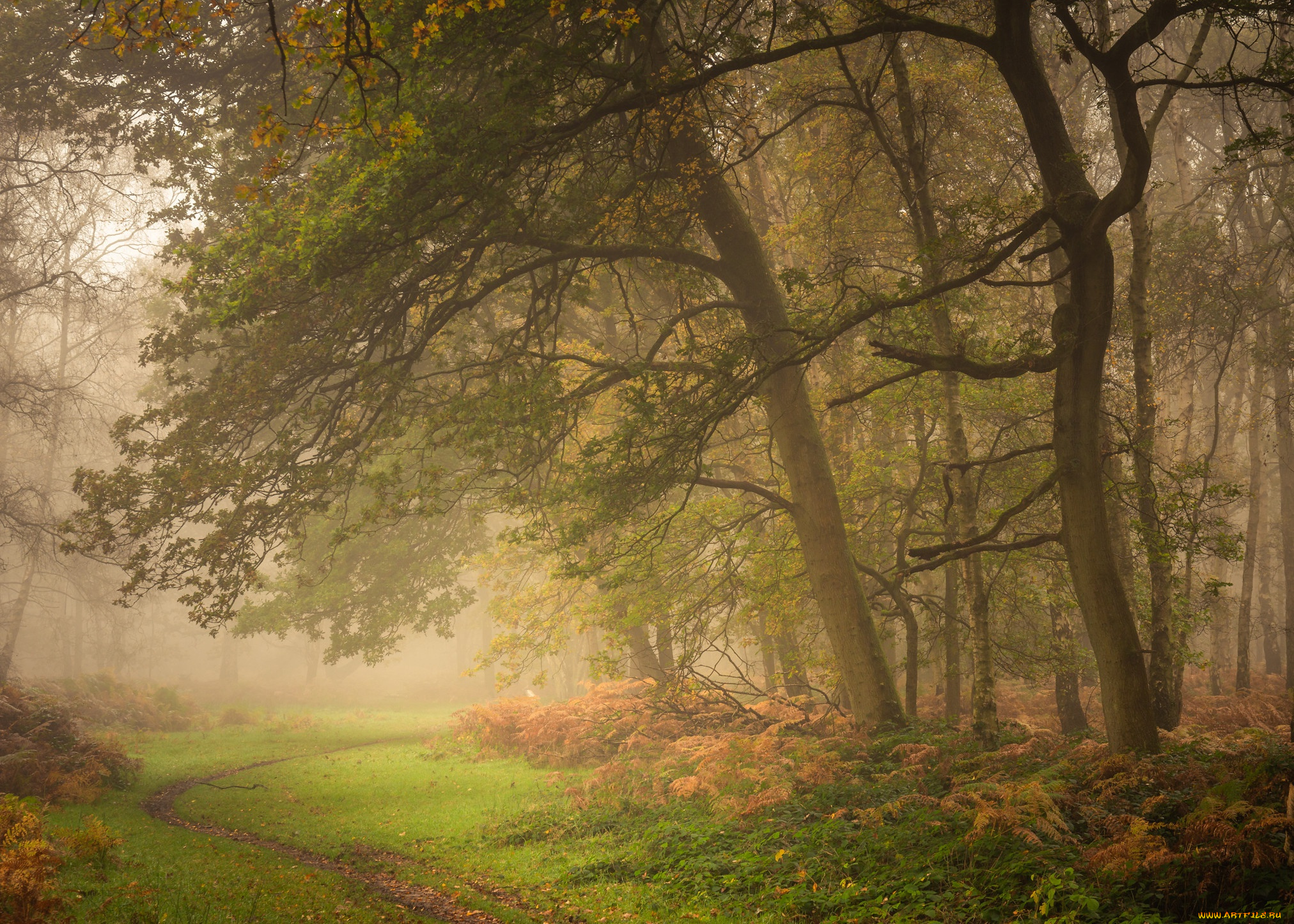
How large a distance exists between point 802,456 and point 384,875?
8.73m

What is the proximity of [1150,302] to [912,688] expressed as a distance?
851 centimetres

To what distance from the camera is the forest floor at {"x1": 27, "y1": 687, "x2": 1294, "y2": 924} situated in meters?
5.18

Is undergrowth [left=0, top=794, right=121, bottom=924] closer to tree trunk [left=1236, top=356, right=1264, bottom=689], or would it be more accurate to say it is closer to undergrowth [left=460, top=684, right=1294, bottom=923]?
undergrowth [left=460, top=684, right=1294, bottom=923]

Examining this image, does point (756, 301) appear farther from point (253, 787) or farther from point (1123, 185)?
point (253, 787)

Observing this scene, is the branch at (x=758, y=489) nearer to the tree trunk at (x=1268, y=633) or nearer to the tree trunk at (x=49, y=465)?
the tree trunk at (x=49, y=465)

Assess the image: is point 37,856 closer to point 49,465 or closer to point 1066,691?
point 1066,691

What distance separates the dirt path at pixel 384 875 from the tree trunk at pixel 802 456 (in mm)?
6307

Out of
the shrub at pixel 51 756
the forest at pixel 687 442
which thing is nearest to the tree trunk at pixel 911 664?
the forest at pixel 687 442

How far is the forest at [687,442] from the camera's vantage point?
6.71m

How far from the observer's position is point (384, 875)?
9242mm

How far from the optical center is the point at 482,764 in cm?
1867

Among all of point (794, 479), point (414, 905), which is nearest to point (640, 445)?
point (794, 479)

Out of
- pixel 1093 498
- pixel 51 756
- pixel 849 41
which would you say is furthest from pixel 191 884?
pixel 849 41

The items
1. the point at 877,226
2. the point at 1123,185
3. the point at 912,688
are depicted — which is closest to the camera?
the point at 1123,185
